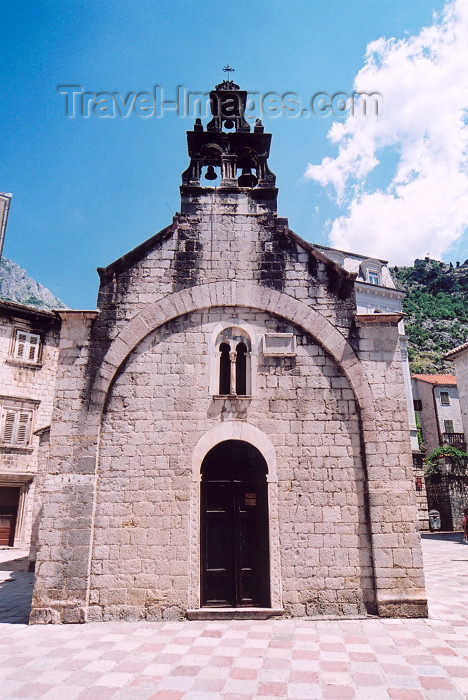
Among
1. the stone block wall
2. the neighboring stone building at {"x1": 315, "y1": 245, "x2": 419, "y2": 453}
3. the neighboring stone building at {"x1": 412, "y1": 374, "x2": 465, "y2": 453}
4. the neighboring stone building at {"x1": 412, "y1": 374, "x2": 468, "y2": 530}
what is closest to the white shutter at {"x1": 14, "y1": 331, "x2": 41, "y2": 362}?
the stone block wall

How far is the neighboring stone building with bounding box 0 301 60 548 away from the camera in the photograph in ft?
63.3

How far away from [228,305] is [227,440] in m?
2.71

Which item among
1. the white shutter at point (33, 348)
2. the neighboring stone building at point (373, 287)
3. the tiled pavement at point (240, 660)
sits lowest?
the tiled pavement at point (240, 660)

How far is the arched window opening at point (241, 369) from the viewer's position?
8.58m

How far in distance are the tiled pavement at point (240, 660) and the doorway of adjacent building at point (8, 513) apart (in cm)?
1320

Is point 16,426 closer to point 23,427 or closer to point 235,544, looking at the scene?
point 23,427

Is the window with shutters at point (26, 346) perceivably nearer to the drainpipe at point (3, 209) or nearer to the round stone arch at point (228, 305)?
the drainpipe at point (3, 209)

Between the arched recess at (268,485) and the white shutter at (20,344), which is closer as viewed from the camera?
the arched recess at (268,485)

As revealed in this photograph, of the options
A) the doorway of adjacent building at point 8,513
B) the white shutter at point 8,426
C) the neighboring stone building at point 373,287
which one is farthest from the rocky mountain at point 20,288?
the doorway of adjacent building at point 8,513

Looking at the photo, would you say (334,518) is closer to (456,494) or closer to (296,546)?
(296,546)

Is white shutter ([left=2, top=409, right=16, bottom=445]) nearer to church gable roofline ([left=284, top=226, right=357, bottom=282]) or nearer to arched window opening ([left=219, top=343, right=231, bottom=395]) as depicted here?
arched window opening ([left=219, top=343, right=231, bottom=395])

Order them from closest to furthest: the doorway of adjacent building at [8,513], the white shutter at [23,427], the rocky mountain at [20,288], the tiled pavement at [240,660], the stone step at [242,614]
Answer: the tiled pavement at [240,660]
the stone step at [242,614]
the doorway of adjacent building at [8,513]
the white shutter at [23,427]
the rocky mountain at [20,288]

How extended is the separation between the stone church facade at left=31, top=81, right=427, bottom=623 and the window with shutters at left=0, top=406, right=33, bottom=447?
13.4 m

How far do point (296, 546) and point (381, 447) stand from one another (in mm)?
2396
